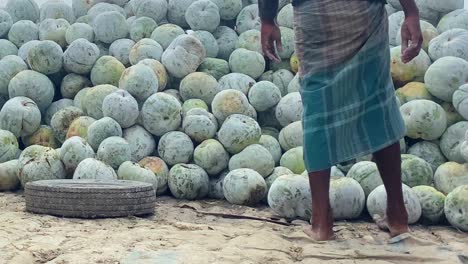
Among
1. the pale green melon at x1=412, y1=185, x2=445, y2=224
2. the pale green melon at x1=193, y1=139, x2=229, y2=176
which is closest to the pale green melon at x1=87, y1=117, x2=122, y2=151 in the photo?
the pale green melon at x1=193, y1=139, x2=229, y2=176

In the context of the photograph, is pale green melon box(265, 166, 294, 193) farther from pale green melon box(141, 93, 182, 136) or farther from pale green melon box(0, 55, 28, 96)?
pale green melon box(0, 55, 28, 96)

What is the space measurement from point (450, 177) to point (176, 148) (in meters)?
2.07

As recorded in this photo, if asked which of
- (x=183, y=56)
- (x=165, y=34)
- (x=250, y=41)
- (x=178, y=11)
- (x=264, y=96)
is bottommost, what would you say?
(x=264, y=96)

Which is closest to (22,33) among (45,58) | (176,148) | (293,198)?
(45,58)

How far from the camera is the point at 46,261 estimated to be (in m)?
2.84

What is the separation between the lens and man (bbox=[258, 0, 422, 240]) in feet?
10.5

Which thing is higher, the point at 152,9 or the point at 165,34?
the point at 152,9

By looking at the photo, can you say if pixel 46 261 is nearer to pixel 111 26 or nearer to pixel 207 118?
pixel 207 118

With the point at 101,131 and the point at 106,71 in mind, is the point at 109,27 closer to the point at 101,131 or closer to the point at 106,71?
the point at 106,71

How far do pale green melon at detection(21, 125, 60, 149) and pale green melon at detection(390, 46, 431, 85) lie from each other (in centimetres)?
298

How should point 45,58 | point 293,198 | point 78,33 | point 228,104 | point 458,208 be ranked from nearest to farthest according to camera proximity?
point 458,208
point 293,198
point 228,104
point 45,58
point 78,33

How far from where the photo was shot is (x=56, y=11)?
6.95 meters

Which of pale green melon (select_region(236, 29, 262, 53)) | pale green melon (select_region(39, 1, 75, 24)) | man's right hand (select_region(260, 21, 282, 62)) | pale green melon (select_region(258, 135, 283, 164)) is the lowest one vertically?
pale green melon (select_region(258, 135, 283, 164))

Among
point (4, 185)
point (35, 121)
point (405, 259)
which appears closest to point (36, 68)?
point (35, 121)
